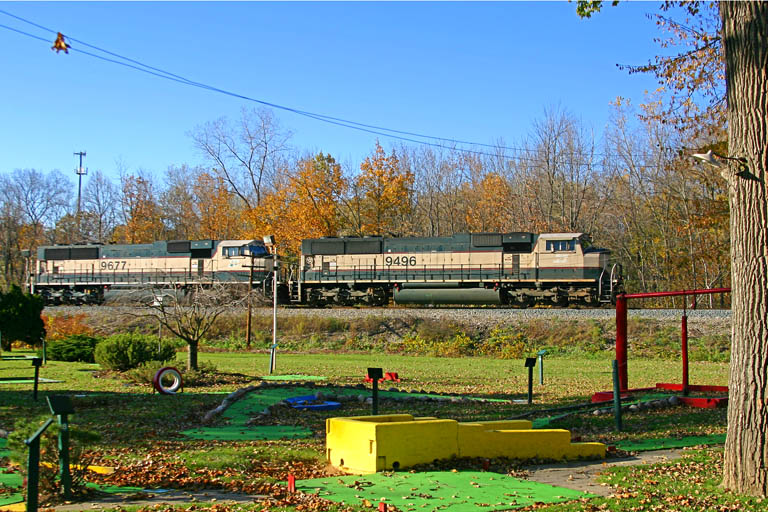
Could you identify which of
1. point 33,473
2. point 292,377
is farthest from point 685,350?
point 33,473

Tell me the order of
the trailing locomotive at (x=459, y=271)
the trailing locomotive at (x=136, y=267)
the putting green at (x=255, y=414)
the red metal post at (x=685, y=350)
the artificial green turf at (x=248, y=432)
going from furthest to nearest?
the trailing locomotive at (x=136, y=267)
the trailing locomotive at (x=459, y=271)
the red metal post at (x=685, y=350)
the putting green at (x=255, y=414)
the artificial green turf at (x=248, y=432)

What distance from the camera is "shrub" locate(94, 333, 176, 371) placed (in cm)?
1965

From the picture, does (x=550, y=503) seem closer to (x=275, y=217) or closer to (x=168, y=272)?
(x=168, y=272)

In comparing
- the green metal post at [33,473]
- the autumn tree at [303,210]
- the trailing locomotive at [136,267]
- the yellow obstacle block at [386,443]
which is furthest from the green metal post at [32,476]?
the autumn tree at [303,210]

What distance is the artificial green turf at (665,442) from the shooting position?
10.0m

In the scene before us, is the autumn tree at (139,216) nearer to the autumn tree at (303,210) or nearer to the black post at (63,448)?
the autumn tree at (303,210)

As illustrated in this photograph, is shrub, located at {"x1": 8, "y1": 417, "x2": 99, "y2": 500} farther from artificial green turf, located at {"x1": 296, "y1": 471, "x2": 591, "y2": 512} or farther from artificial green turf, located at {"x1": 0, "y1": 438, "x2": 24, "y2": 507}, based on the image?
artificial green turf, located at {"x1": 296, "y1": 471, "x2": 591, "y2": 512}

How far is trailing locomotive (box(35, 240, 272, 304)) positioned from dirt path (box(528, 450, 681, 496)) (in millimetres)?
31839

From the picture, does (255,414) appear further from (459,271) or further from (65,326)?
(459,271)

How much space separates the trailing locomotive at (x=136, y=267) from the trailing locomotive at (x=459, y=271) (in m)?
3.84

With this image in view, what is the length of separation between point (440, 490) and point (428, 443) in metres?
1.25

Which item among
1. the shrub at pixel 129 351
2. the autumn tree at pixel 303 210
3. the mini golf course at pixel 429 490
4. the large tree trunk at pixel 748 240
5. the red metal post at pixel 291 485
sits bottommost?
the mini golf course at pixel 429 490

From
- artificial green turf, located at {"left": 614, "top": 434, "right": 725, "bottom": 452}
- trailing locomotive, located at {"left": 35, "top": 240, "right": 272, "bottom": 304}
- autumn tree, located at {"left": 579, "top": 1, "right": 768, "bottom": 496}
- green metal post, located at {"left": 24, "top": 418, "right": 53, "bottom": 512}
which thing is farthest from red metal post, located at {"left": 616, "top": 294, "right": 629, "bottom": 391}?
trailing locomotive, located at {"left": 35, "top": 240, "right": 272, "bottom": 304}

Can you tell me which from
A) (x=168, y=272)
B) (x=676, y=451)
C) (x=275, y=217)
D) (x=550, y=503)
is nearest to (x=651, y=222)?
(x=275, y=217)
